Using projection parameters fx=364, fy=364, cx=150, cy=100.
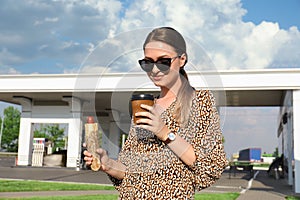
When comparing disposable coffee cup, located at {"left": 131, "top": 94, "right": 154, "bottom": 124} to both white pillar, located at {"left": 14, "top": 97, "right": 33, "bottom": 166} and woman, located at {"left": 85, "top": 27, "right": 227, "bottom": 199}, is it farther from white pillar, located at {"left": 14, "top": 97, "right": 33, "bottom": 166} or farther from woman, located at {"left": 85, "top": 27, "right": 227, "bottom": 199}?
white pillar, located at {"left": 14, "top": 97, "right": 33, "bottom": 166}

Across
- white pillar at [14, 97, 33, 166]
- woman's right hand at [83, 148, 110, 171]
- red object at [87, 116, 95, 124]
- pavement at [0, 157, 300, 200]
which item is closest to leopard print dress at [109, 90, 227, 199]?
woman's right hand at [83, 148, 110, 171]

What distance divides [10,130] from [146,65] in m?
60.8

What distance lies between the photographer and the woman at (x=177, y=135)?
1.41 metres

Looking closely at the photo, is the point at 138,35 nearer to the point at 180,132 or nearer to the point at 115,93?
the point at 115,93

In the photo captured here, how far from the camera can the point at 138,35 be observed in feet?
5.06

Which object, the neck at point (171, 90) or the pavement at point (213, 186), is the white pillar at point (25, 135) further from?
the neck at point (171, 90)

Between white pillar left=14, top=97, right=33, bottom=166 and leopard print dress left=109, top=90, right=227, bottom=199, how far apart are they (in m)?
21.0

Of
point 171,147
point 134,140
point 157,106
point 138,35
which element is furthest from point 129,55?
point 171,147

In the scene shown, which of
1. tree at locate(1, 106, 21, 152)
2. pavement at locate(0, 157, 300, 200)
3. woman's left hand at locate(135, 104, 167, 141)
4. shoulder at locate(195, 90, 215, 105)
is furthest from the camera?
tree at locate(1, 106, 21, 152)

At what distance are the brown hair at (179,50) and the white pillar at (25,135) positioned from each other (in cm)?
2106

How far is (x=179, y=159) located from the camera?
4.66 feet

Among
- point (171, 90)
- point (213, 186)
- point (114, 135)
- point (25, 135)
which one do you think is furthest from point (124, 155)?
point (25, 135)

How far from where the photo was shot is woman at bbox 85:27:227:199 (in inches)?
55.5

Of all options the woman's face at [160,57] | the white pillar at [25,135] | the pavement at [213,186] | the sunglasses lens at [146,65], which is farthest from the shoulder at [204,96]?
the white pillar at [25,135]
